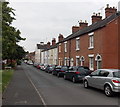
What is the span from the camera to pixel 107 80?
10.7 m

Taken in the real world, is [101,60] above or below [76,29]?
below

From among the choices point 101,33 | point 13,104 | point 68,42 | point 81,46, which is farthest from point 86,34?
point 13,104

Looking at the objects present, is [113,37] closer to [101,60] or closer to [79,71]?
[101,60]

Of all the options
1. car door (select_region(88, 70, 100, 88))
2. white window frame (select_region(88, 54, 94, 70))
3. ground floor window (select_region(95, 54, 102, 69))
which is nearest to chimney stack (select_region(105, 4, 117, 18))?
white window frame (select_region(88, 54, 94, 70))

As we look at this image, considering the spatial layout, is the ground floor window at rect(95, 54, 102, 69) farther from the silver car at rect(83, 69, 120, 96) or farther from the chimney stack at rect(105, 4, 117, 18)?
the silver car at rect(83, 69, 120, 96)

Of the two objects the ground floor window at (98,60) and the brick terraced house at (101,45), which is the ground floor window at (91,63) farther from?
the ground floor window at (98,60)

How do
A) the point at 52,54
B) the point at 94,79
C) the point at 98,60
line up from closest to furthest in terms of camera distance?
the point at 94,79 → the point at 98,60 → the point at 52,54

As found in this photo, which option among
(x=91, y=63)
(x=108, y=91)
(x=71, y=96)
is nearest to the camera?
(x=71, y=96)

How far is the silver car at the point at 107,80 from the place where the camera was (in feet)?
33.1

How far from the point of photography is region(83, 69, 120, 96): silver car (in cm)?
1010

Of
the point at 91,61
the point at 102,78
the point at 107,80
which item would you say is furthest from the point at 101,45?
the point at 107,80

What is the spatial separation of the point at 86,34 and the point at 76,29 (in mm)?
12833

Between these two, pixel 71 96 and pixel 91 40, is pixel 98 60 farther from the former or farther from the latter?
pixel 71 96

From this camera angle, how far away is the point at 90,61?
23.8 meters
